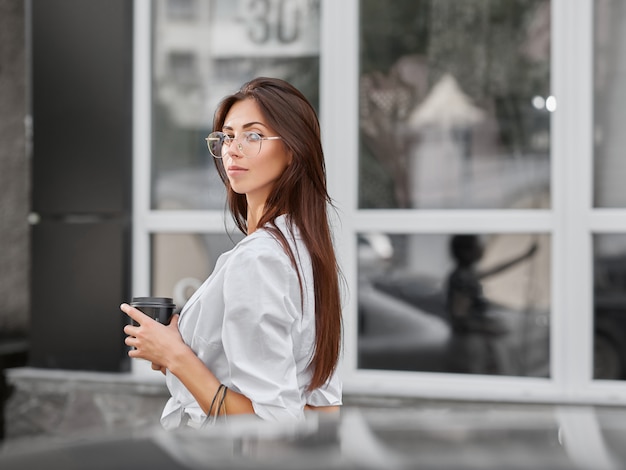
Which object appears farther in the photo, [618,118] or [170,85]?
[170,85]

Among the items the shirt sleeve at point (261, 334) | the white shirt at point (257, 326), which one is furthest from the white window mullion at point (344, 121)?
the shirt sleeve at point (261, 334)

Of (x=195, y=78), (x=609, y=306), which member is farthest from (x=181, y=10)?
(x=609, y=306)

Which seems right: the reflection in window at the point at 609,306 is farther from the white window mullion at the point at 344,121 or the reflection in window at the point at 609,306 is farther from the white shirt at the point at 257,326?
the white shirt at the point at 257,326

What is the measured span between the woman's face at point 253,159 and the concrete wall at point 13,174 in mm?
4134

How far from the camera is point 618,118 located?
15.4 ft

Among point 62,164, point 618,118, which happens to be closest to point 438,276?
point 618,118

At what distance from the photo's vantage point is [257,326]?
6.40 feet

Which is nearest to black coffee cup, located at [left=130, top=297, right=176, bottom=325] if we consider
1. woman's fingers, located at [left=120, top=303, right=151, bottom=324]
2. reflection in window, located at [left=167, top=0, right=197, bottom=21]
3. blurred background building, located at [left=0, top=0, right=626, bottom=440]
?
woman's fingers, located at [left=120, top=303, right=151, bottom=324]

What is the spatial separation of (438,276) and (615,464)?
12.7 ft

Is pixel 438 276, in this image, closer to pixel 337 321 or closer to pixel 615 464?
pixel 337 321

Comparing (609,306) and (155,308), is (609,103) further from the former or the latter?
(155,308)

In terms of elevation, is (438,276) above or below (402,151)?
below

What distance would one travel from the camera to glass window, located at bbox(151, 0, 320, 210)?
5141 millimetres

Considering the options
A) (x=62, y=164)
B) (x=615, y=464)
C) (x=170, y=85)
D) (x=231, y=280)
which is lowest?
(x=615, y=464)
